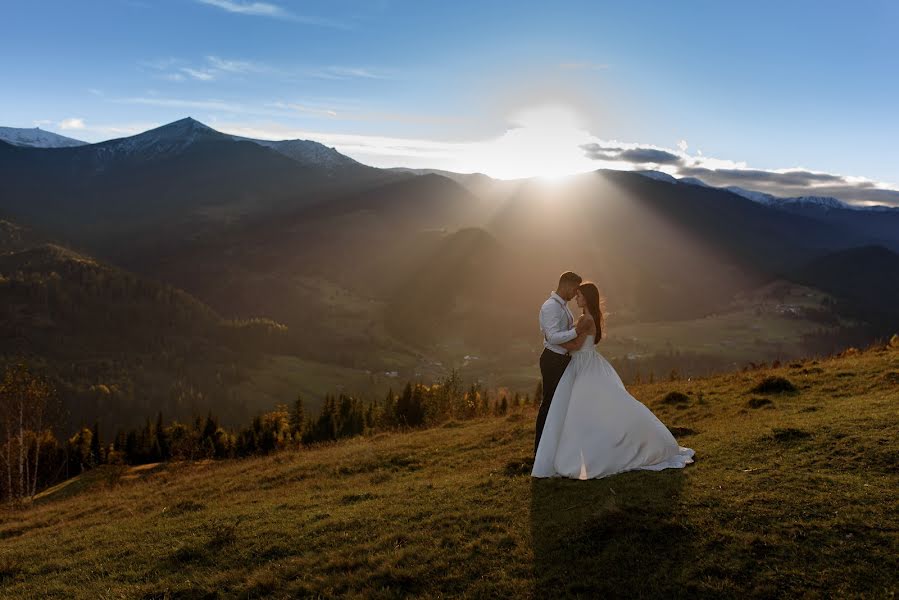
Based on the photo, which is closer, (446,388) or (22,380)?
(22,380)

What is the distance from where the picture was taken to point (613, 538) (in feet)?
30.7

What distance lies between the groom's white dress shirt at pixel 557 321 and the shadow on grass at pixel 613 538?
346cm

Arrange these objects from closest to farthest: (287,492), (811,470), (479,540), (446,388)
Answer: (479,540), (811,470), (287,492), (446,388)

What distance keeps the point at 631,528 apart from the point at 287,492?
41.5ft

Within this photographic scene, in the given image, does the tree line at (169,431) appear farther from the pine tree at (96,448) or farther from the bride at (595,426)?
the bride at (595,426)

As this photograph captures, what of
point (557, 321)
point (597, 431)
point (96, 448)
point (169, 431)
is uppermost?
point (557, 321)

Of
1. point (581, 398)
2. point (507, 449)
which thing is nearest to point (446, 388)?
point (507, 449)

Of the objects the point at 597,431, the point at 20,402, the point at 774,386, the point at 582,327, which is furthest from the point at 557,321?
the point at 20,402

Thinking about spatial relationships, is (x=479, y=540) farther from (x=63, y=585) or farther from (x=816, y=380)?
(x=816, y=380)

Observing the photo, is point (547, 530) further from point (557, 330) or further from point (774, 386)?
point (774, 386)

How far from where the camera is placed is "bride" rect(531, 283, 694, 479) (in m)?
12.6

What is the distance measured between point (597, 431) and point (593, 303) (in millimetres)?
3145

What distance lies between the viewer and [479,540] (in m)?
10.4

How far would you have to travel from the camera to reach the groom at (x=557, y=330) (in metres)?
12.9
